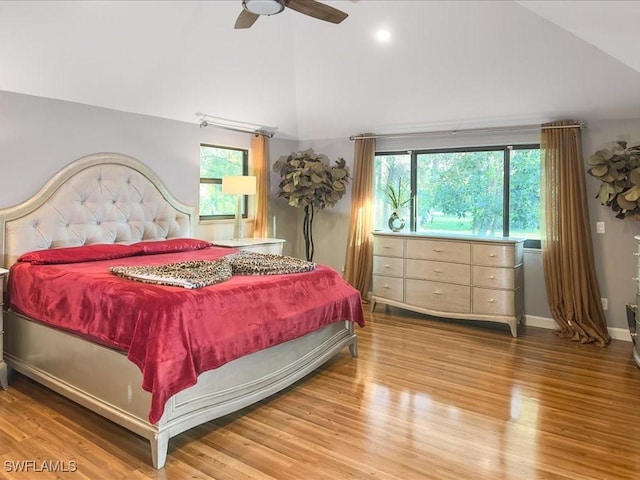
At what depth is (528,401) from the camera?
3.18 meters

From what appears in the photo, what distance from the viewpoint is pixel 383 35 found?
4367mm

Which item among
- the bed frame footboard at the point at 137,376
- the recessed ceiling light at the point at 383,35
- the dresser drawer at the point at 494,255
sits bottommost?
the bed frame footboard at the point at 137,376

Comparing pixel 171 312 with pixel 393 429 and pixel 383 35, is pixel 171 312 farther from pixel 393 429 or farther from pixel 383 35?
pixel 383 35

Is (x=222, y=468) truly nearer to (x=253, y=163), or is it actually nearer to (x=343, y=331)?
(x=343, y=331)

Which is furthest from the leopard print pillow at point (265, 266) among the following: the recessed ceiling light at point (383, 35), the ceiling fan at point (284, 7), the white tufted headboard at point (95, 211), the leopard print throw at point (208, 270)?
the recessed ceiling light at point (383, 35)

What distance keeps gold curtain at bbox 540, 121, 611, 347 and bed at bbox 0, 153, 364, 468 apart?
7.15 feet

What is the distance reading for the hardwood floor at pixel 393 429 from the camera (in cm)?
236

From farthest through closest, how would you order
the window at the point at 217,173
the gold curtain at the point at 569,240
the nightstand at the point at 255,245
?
the window at the point at 217,173
the nightstand at the point at 255,245
the gold curtain at the point at 569,240

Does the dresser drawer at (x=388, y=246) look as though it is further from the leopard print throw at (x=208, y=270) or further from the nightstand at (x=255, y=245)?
the leopard print throw at (x=208, y=270)

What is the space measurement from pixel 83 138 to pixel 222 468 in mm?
3158

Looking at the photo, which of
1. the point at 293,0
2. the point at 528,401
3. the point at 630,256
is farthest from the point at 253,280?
the point at 630,256

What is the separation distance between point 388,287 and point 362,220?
1002mm

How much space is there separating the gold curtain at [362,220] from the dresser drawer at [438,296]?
2.89 ft

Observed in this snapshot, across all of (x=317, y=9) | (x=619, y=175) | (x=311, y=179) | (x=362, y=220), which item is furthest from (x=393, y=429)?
(x=311, y=179)
